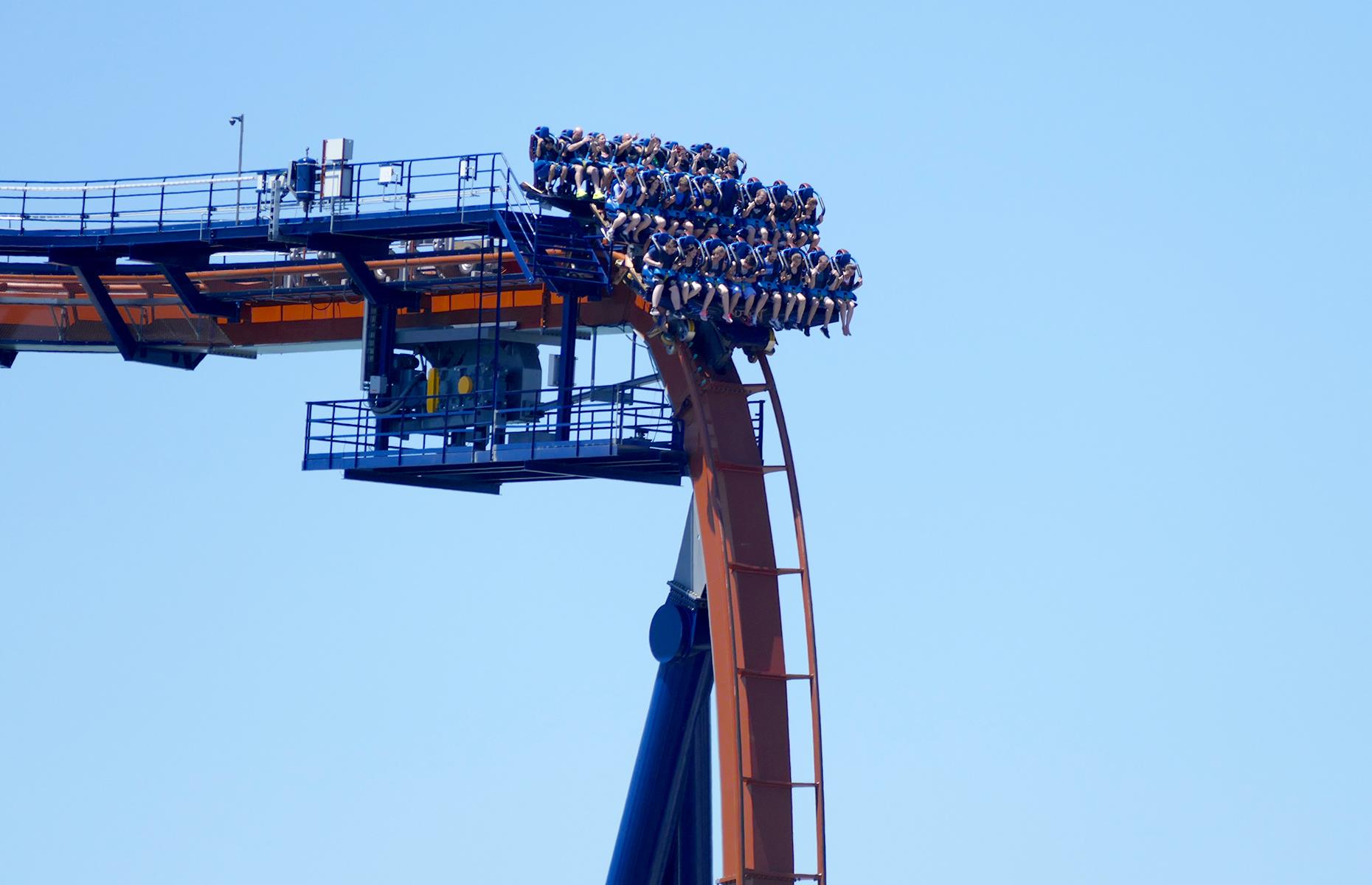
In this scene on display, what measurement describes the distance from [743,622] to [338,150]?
1343cm

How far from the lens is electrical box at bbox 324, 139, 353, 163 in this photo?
66.7 metres

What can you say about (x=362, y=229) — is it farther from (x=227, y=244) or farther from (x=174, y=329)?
(x=174, y=329)

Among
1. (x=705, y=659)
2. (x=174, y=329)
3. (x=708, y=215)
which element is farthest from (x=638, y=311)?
(x=174, y=329)

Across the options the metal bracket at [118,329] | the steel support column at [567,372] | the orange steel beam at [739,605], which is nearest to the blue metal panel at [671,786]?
the orange steel beam at [739,605]

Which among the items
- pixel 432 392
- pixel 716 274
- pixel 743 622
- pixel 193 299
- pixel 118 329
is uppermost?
pixel 193 299

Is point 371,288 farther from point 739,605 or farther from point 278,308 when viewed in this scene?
point 739,605

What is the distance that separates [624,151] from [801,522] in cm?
829

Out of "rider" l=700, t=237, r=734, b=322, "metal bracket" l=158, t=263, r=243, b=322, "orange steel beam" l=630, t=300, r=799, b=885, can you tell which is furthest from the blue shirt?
"metal bracket" l=158, t=263, r=243, b=322

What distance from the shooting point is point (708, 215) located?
205ft

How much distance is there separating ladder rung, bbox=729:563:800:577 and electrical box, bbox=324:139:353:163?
1228cm

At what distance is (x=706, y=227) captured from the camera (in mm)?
62562

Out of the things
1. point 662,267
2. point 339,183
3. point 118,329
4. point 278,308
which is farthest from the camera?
point 118,329

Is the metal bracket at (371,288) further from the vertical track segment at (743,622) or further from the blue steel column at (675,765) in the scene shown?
the blue steel column at (675,765)

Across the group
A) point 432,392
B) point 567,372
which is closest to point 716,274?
point 567,372
